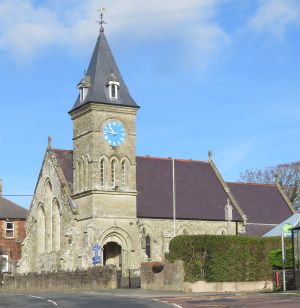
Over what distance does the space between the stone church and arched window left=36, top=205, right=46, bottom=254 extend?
0.09m

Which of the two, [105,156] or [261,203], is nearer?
[105,156]

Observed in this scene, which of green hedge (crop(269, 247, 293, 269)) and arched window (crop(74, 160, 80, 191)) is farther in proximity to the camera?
arched window (crop(74, 160, 80, 191))

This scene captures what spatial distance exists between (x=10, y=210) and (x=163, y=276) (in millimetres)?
33829

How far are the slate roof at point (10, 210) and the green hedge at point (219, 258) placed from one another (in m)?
32.2

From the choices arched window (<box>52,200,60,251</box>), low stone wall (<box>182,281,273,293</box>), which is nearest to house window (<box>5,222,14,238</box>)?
arched window (<box>52,200,60,251</box>)

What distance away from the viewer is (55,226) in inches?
2301

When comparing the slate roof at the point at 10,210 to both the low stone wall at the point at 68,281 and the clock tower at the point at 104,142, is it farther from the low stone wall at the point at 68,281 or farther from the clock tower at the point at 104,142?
the low stone wall at the point at 68,281

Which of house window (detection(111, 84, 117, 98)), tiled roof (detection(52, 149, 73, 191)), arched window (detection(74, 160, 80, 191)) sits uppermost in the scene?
house window (detection(111, 84, 117, 98))

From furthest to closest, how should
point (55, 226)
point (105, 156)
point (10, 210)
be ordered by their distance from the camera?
1. point (10, 210)
2. point (55, 226)
3. point (105, 156)

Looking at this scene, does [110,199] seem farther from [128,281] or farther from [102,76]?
[128,281]

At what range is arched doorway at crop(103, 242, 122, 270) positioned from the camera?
5562 cm

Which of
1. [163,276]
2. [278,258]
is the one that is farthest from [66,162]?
[278,258]

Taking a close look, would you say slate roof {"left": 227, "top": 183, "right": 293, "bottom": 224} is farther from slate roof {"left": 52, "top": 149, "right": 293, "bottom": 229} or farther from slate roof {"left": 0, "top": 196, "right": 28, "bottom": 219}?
slate roof {"left": 0, "top": 196, "right": 28, "bottom": 219}

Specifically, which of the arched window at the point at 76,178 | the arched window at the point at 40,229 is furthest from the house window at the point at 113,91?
the arched window at the point at 40,229
